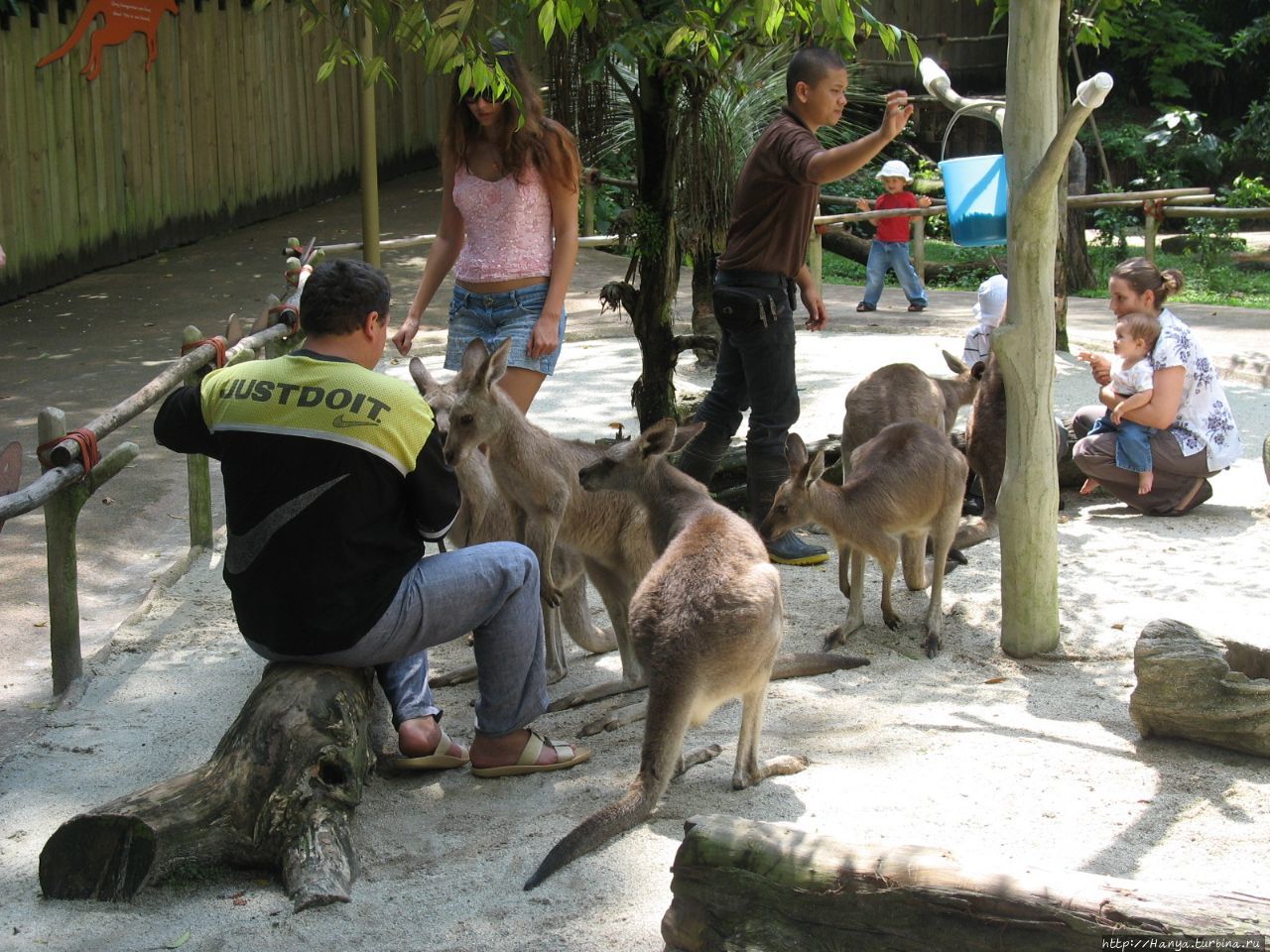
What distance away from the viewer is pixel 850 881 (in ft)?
8.76

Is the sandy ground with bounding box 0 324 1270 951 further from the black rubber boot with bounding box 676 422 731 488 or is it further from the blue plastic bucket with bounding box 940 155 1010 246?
the blue plastic bucket with bounding box 940 155 1010 246

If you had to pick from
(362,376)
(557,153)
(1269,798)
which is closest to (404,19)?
(557,153)

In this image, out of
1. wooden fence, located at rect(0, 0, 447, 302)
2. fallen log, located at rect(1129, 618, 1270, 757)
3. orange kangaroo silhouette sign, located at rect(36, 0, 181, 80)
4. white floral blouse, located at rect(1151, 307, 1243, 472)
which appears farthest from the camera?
orange kangaroo silhouette sign, located at rect(36, 0, 181, 80)

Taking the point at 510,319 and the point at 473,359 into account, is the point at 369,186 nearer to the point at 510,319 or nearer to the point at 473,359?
the point at 510,319

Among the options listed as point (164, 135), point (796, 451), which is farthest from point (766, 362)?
point (164, 135)

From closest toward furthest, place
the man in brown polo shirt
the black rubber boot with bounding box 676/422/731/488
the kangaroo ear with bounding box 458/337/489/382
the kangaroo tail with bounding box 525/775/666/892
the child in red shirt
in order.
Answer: the kangaroo tail with bounding box 525/775/666/892
the kangaroo ear with bounding box 458/337/489/382
the man in brown polo shirt
the black rubber boot with bounding box 676/422/731/488
the child in red shirt

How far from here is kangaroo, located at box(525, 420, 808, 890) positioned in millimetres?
3424

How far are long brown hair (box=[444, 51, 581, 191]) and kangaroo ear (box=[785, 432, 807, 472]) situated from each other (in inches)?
48.5

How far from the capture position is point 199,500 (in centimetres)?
611

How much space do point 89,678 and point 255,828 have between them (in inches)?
66.2

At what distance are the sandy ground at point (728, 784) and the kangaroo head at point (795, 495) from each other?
0.41 meters

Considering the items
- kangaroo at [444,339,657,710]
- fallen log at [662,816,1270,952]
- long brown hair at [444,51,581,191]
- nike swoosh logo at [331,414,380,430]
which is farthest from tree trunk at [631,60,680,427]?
fallen log at [662,816,1270,952]

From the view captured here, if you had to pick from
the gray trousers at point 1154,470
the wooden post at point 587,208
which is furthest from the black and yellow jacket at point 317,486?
the wooden post at point 587,208

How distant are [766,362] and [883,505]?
82 centimetres
